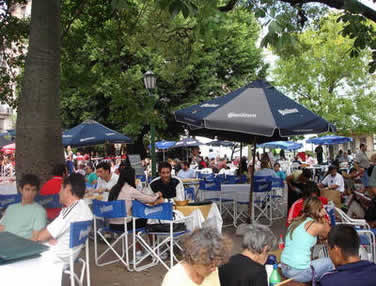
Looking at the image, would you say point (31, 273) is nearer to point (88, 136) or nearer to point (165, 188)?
point (165, 188)

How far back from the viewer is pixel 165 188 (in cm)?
682

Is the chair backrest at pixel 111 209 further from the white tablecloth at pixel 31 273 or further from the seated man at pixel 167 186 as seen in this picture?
the white tablecloth at pixel 31 273

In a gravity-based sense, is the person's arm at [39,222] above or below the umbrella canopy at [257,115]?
below

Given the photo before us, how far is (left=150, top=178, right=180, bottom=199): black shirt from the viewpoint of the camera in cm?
680

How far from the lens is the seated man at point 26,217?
4465mm

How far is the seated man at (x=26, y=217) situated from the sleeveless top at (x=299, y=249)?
103 inches

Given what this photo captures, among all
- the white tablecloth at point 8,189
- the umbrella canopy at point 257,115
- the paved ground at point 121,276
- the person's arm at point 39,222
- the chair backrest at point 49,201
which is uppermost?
the umbrella canopy at point 257,115

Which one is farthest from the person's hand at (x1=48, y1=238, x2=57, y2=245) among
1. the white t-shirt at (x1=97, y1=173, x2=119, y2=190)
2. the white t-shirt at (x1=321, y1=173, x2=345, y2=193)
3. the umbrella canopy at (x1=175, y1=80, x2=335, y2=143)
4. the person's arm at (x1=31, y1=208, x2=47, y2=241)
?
the white t-shirt at (x1=321, y1=173, x2=345, y2=193)

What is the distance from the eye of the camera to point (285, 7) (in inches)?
397

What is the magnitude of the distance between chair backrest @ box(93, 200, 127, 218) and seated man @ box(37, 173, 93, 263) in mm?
1315

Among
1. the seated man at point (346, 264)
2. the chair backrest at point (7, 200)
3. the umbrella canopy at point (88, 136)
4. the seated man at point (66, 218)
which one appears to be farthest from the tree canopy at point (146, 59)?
the chair backrest at point (7, 200)

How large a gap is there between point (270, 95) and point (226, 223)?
11.3 ft

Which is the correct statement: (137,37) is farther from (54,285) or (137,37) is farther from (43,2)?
(54,285)

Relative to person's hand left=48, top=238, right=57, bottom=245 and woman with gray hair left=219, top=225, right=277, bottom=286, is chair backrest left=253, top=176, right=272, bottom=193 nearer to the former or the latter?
person's hand left=48, top=238, right=57, bottom=245
